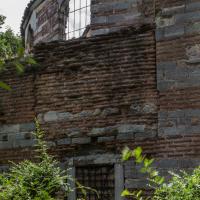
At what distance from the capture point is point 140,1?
9.16 m

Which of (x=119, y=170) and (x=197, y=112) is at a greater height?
(x=197, y=112)

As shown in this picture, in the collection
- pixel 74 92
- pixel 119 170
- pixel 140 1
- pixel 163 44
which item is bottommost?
pixel 119 170

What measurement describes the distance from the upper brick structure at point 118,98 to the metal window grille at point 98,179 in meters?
0.04

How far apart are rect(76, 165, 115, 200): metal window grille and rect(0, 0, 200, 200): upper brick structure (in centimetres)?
4

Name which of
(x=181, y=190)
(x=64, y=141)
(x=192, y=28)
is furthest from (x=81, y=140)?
(x=181, y=190)

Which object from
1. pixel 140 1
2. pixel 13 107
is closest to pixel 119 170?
pixel 13 107

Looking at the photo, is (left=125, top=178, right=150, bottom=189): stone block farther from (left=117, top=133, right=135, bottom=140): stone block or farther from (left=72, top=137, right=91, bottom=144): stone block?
(left=72, top=137, right=91, bottom=144): stone block

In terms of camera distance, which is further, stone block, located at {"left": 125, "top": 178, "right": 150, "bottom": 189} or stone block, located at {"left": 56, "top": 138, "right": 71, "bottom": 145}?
stone block, located at {"left": 56, "top": 138, "right": 71, "bottom": 145}

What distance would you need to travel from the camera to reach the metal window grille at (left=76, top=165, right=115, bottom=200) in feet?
A: 24.2

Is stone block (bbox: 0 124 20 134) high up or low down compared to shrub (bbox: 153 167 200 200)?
up

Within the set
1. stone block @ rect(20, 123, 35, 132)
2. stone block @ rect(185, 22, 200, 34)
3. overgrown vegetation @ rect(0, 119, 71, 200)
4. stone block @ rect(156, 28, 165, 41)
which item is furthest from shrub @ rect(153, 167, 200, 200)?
stone block @ rect(20, 123, 35, 132)

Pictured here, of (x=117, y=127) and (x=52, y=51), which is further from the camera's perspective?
(x=52, y=51)

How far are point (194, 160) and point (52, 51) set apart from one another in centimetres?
319

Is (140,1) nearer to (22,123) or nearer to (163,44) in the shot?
(163,44)
